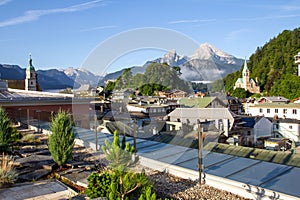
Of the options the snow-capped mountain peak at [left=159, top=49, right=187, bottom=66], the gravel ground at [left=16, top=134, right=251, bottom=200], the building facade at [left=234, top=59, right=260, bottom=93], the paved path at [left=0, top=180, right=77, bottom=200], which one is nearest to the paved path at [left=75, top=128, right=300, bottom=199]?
the gravel ground at [left=16, top=134, right=251, bottom=200]

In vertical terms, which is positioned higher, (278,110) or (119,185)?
(119,185)

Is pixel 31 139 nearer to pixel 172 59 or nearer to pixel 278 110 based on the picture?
pixel 172 59

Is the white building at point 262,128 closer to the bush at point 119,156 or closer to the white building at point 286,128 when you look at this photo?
the white building at point 286,128

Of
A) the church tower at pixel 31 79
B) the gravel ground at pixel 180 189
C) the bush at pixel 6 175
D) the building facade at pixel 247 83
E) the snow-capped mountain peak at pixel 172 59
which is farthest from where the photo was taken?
the building facade at pixel 247 83

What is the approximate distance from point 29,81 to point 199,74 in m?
22.3

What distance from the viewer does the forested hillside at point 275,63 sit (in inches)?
2359

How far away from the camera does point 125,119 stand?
6.03m

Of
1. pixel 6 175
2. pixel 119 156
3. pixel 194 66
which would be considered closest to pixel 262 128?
pixel 194 66

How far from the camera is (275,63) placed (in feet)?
219

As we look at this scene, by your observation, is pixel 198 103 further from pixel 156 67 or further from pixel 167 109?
pixel 156 67

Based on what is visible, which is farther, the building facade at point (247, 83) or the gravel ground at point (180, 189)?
the building facade at point (247, 83)

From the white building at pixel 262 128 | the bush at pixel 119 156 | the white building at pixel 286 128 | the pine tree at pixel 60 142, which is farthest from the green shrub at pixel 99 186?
the white building at pixel 286 128

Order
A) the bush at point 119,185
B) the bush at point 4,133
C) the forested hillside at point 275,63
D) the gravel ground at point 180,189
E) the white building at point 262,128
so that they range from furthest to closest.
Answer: the forested hillside at point 275,63
the white building at point 262,128
the bush at point 4,133
the gravel ground at point 180,189
the bush at point 119,185

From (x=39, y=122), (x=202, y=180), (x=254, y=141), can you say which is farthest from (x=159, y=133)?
(x=254, y=141)
